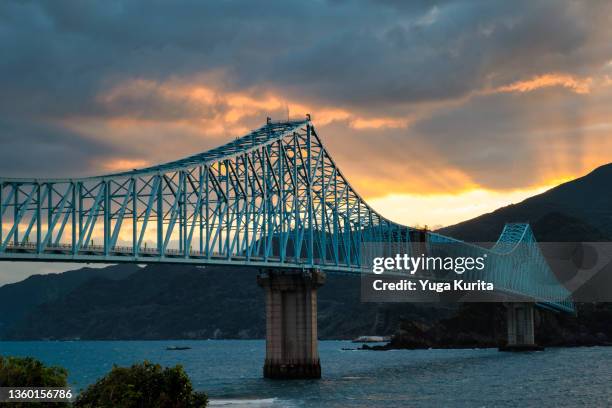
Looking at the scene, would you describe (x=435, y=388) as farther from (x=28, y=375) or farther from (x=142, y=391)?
(x=28, y=375)

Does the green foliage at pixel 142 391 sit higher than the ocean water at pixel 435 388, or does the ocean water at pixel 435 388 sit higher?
the green foliage at pixel 142 391

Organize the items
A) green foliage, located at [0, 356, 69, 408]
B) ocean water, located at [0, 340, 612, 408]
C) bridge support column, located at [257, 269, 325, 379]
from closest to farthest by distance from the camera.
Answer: green foliage, located at [0, 356, 69, 408], ocean water, located at [0, 340, 612, 408], bridge support column, located at [257, 269, 325, 379]

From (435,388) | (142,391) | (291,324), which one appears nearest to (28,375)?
(142,391)

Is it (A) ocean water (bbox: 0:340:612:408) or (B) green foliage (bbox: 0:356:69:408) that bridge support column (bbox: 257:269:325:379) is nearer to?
(A) ocean water (bbox: 0:340:612:408)

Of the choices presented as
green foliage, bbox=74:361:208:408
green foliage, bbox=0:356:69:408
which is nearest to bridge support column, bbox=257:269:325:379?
green foliage, bbox=74:361:208:408

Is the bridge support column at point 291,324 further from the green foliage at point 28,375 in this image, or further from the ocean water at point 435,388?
the green foliage at point 28,375

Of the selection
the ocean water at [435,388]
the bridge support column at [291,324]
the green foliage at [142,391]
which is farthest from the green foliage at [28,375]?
the bridge support column at [291,324]

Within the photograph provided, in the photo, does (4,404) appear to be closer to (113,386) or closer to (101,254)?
(113,386)
